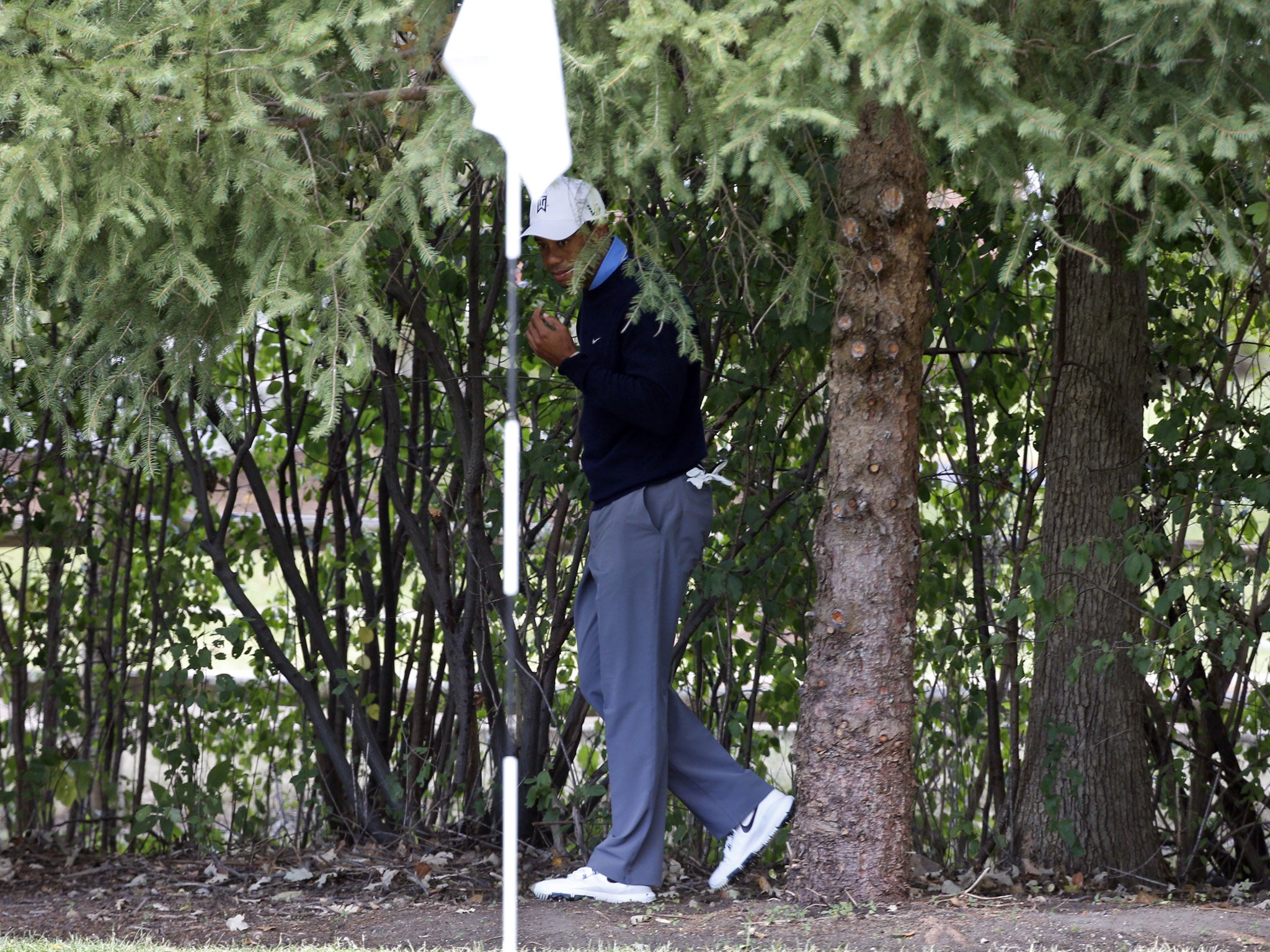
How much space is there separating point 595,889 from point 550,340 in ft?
5.26

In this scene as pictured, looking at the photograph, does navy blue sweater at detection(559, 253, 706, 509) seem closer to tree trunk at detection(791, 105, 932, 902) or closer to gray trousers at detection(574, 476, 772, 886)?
gray trousers at detection(574, 476, 772, 886)

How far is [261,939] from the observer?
368 cm

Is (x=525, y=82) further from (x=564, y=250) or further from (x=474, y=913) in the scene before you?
→ (x=474, y=913)

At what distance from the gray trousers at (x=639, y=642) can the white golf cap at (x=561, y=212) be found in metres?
0.80

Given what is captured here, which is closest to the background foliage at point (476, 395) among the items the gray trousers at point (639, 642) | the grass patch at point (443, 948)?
the gray trousers at point (639, 642)

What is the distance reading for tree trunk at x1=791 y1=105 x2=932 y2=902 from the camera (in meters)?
3.49

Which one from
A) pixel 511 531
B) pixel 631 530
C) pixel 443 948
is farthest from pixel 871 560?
pixel 443 948

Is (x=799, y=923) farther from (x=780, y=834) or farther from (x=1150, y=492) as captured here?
(x=1150, y=492)

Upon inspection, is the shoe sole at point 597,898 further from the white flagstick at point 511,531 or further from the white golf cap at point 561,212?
the white golf cap at point 561,212

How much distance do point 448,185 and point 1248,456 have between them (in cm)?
280

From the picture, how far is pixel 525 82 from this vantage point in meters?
2.78

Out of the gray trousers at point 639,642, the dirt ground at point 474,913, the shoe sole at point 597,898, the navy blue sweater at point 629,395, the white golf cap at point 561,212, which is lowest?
the dirt ground at point 474,913

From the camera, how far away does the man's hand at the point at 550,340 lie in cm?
379

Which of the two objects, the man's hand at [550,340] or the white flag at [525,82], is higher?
the white flag at [525,82]
